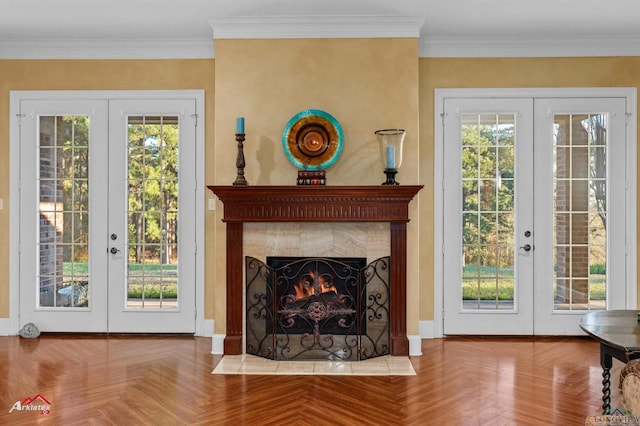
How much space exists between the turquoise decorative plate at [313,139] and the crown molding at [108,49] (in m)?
1.31

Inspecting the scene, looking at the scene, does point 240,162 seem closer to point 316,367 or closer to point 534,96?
point 316,367

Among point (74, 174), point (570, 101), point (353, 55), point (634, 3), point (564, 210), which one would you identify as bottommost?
point (564, 210)

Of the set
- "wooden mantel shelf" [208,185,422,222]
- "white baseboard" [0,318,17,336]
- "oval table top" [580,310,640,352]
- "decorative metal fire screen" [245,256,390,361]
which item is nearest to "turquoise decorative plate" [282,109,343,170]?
"wooden mantel shelf" [208,185,422,222]

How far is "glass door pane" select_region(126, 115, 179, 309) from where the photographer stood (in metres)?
4.78

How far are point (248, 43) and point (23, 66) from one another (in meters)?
2.35

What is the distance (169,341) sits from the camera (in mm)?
4566

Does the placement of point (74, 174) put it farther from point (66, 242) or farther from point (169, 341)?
point (169, 341)

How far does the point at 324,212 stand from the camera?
4.09 meters

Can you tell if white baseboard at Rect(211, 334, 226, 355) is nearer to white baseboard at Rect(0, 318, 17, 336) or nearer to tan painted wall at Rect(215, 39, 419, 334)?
tan painted wall at Rect(215, 39, 419, 334)

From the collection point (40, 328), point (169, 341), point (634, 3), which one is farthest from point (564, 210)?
point (40, 328)

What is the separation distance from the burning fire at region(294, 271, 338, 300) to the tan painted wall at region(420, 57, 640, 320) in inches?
43.8

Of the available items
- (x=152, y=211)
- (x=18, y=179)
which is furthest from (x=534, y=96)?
(x=18, y=179)

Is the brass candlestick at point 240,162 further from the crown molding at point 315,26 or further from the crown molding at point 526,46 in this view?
the crown molding at point 526,46

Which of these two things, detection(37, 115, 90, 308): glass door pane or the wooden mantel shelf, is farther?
detection(37, 115, 90, 308): glass door pane
